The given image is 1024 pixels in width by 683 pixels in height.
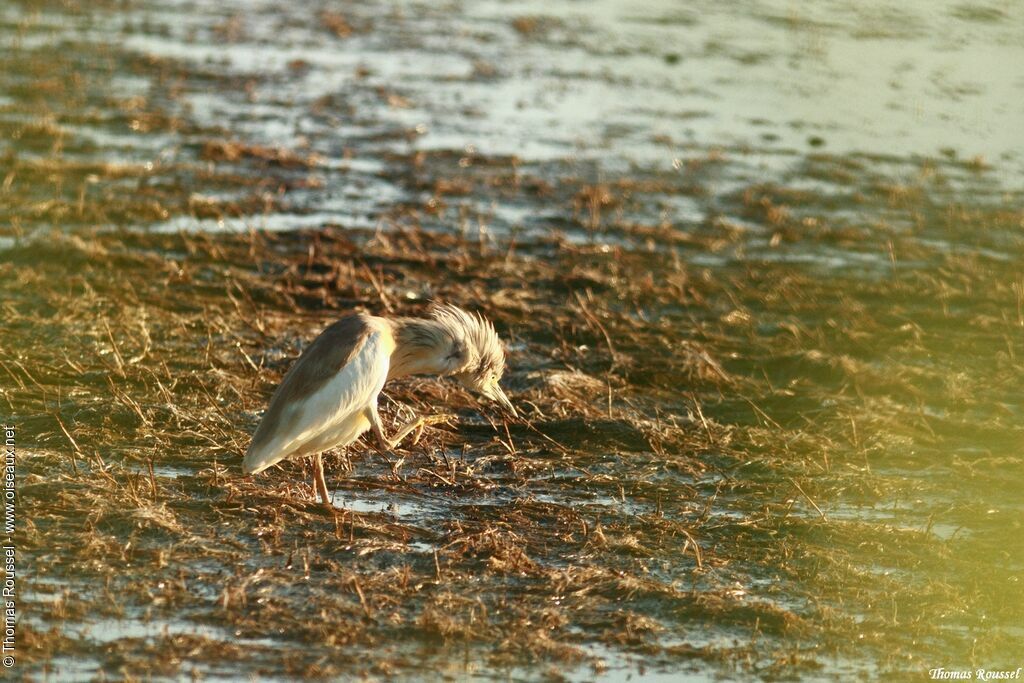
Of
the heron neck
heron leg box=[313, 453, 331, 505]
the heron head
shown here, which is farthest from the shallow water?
the heron neck

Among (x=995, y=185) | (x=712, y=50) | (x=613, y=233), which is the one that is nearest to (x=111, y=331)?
(x=613, y=233)

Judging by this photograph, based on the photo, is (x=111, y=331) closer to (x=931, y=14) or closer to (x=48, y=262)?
(x=48, y=262)

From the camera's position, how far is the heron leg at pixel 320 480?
540 cm

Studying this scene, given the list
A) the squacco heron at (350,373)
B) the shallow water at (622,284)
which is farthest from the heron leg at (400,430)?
the shallow water at (622,284)

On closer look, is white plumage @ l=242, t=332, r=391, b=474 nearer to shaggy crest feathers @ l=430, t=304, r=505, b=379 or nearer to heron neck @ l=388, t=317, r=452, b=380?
heron neck @ l=388, t=317, r=452, b=380

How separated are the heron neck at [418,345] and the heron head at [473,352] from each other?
1.5 inches

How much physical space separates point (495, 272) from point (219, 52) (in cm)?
711

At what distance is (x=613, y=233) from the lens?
953cm

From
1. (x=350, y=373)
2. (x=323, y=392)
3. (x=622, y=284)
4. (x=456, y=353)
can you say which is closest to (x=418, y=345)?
(x=456, y=353)

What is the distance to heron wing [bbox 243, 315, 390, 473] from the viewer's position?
5.16 metres

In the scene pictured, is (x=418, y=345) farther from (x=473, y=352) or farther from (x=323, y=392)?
(x=323, y=392)

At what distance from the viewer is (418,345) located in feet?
18.8

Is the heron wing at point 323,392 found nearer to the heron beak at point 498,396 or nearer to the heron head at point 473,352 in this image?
the heron head at point 473,352

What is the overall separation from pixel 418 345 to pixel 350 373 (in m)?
0.51
